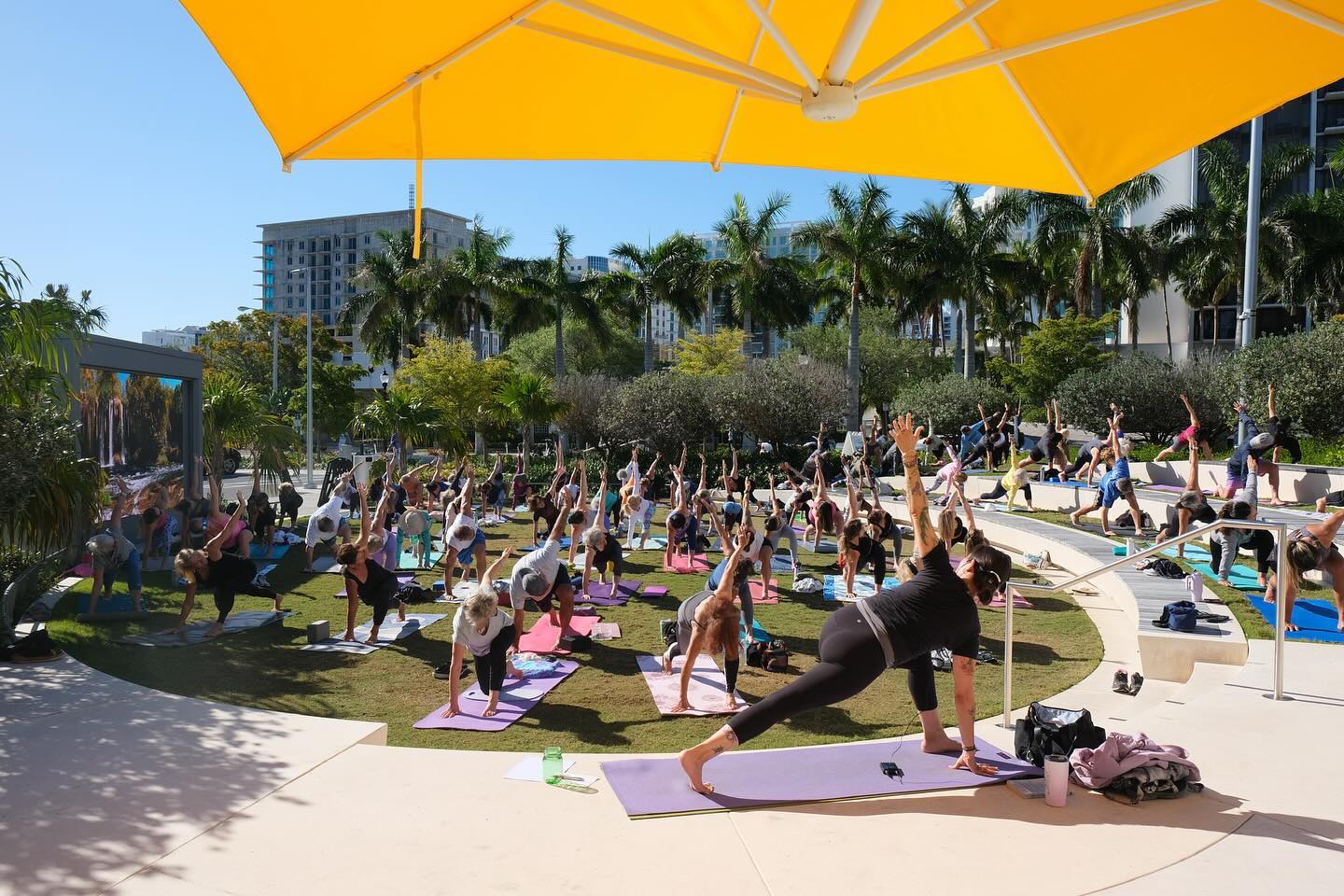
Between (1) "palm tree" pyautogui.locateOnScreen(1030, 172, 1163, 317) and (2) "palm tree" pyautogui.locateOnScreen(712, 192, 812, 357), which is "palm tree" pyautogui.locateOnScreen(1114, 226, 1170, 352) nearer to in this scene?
(1) "palm tree" pyautogui.locateOnScreen(1030, 172, 1163, 317)

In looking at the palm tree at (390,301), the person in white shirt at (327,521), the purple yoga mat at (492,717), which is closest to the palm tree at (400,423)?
the person in white shirt at (327,521)

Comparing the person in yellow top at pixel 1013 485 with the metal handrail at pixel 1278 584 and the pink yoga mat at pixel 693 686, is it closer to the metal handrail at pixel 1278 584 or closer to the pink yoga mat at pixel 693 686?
the pink yoga mat at pixel 693 686

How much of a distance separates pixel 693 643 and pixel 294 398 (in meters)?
40.0

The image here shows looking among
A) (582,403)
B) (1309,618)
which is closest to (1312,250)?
(582,403)

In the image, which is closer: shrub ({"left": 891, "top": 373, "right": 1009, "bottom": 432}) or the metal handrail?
the metal handrail

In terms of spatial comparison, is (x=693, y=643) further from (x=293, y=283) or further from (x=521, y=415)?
(x=293, y=283)

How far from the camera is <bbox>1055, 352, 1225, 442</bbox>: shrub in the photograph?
2648 cm

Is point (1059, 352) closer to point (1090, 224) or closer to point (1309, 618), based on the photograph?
point (1090, 224)

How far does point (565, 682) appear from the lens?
8.38 metres

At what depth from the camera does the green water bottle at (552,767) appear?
15.9ft

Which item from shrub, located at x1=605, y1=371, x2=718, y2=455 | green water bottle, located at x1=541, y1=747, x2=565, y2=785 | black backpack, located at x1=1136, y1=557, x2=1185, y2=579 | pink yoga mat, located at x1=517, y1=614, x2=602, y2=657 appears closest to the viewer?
green water bottle, located at x1=541, y1=747, x2=565, y2=785

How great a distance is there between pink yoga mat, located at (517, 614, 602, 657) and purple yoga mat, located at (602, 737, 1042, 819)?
14.4ft

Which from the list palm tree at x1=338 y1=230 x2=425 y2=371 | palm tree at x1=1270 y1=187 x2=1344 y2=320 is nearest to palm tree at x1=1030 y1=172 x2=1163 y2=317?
palm tree at x1=1270 y1=187 x2=1344 y2=320

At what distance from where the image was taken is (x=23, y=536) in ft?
26.3
